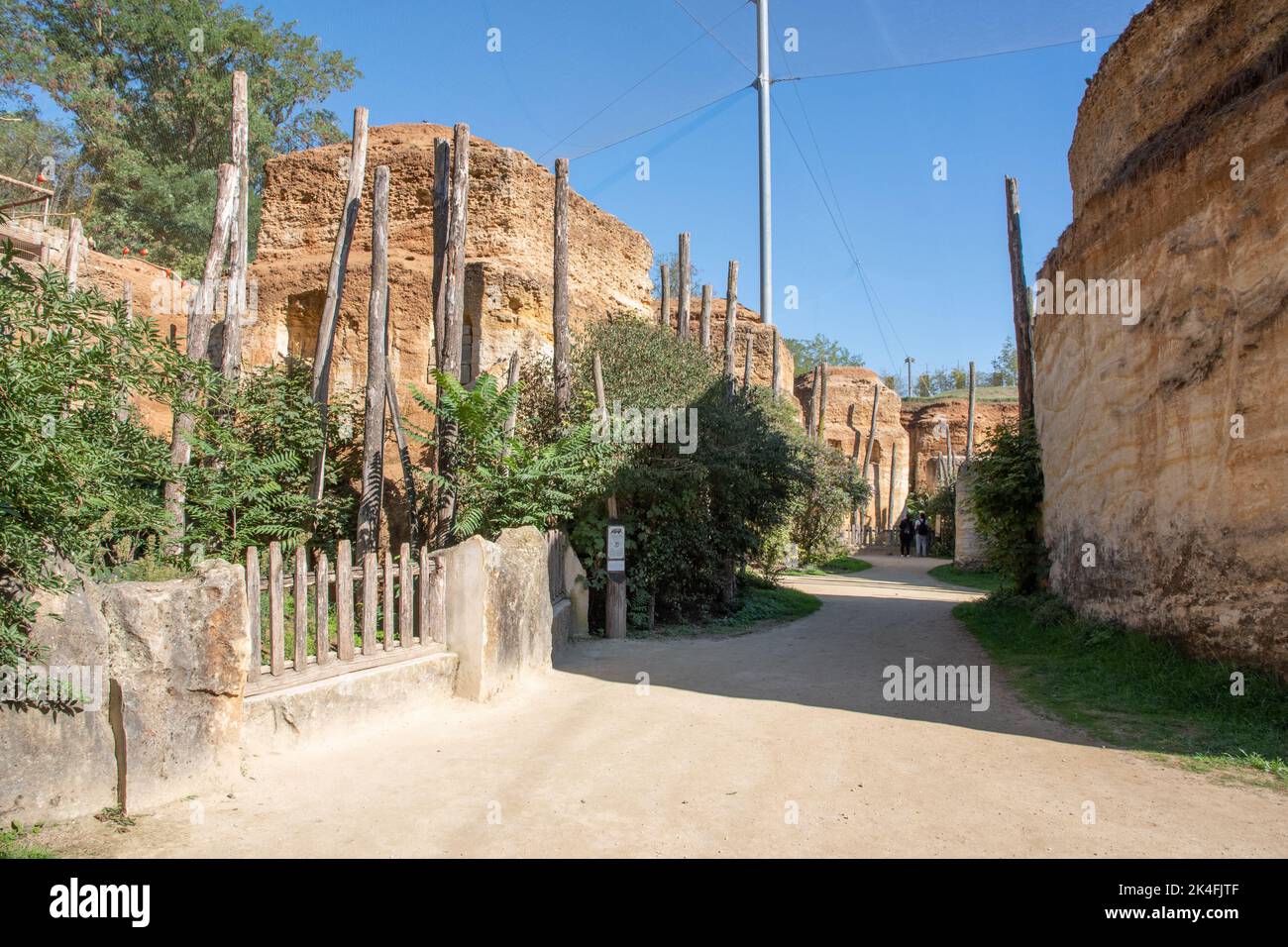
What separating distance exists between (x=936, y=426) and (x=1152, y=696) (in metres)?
37.6

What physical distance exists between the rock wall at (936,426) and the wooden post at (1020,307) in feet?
85.0

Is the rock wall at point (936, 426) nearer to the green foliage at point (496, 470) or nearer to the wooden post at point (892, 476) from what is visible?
the wooden post at point (892, 476)

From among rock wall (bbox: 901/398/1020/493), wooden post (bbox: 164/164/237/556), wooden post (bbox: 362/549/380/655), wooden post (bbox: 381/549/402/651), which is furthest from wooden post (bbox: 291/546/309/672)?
rock wall (bbox: 901/398/1020/493)

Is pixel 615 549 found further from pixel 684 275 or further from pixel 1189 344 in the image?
pixel 684 275

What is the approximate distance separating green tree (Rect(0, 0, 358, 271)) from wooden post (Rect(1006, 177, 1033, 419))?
2361 cm

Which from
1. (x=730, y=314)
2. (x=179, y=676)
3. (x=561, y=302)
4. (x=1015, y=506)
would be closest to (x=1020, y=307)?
(x=1015, y=506)

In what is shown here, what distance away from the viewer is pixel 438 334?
37.1 ft

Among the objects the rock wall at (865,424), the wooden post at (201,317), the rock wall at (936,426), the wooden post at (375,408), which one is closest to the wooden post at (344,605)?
the wooden post at (201,317)

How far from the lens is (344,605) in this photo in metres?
6.36

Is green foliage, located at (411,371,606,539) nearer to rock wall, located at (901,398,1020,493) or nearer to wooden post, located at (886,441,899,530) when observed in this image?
wooden post, located at (886,441,899,530)

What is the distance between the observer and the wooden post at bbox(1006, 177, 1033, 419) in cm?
1515
